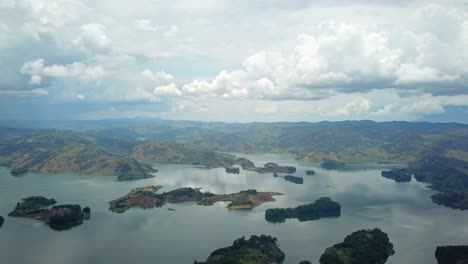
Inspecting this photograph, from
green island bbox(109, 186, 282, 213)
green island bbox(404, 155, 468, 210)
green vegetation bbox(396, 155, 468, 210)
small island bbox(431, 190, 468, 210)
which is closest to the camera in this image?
green island bbox(109, 186, 282, 213)

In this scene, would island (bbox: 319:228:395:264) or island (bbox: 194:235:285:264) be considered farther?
island (bbox: 319:228:395:264)

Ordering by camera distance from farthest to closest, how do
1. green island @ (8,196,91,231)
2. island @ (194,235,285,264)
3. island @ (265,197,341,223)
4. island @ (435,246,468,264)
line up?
island @ (265,197,341,223), green island @ (8,196,91,231), island @ (435,246,468,264), island @ (194,235,285,264)

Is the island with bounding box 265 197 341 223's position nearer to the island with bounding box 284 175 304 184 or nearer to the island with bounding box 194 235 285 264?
the island with bounding box 194 235 285 264

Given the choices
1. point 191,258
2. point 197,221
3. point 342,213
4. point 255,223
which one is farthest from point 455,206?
point 191,258

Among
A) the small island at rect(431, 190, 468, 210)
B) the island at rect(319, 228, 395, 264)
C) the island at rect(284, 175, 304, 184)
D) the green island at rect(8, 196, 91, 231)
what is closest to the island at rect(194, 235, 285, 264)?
the island at rect(319, 228, 395, 264)

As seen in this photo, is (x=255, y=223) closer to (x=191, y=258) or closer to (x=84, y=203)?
(x=191, y=258)

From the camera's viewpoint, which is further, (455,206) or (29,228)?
(455,206)

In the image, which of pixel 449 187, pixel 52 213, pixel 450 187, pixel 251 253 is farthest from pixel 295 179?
pixel 251 253
